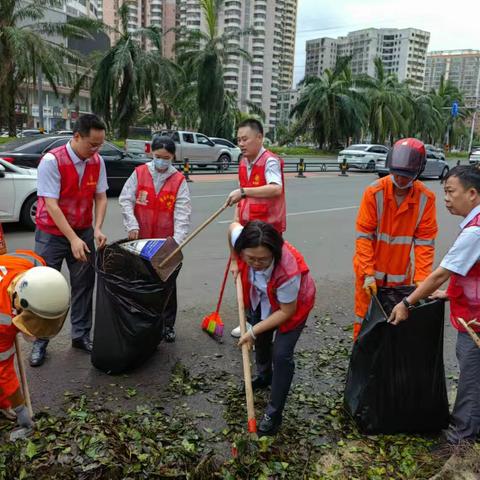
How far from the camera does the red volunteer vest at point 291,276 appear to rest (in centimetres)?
252

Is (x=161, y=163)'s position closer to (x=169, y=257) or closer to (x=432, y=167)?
(x=169, y=257)

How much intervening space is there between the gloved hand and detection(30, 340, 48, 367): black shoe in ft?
7.62

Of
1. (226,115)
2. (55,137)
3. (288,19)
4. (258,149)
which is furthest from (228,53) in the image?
(288,19)

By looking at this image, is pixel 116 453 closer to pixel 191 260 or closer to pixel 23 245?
pixel 191 260

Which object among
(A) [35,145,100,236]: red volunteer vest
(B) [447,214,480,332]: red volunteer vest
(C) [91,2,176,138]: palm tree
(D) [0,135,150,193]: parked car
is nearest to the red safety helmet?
(B) [447,214,480,332]: red volunteer vest

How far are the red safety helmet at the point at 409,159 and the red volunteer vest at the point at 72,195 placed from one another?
2.12m

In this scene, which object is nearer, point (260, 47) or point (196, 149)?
point (196, 149)

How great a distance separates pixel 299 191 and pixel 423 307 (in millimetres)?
12101

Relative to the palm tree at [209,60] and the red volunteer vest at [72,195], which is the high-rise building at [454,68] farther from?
the red volunteer vest at [72,195]

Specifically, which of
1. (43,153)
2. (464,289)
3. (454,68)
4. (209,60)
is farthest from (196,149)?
(454,68)

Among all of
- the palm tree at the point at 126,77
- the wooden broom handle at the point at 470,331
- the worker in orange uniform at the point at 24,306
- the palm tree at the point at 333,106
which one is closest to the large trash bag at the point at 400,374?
the wooden broom handle at the point at 470,331

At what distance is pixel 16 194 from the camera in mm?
7473

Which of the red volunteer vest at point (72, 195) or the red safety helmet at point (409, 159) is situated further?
the red volunteer vest at point (72, 195)

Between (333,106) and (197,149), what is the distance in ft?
51.0
